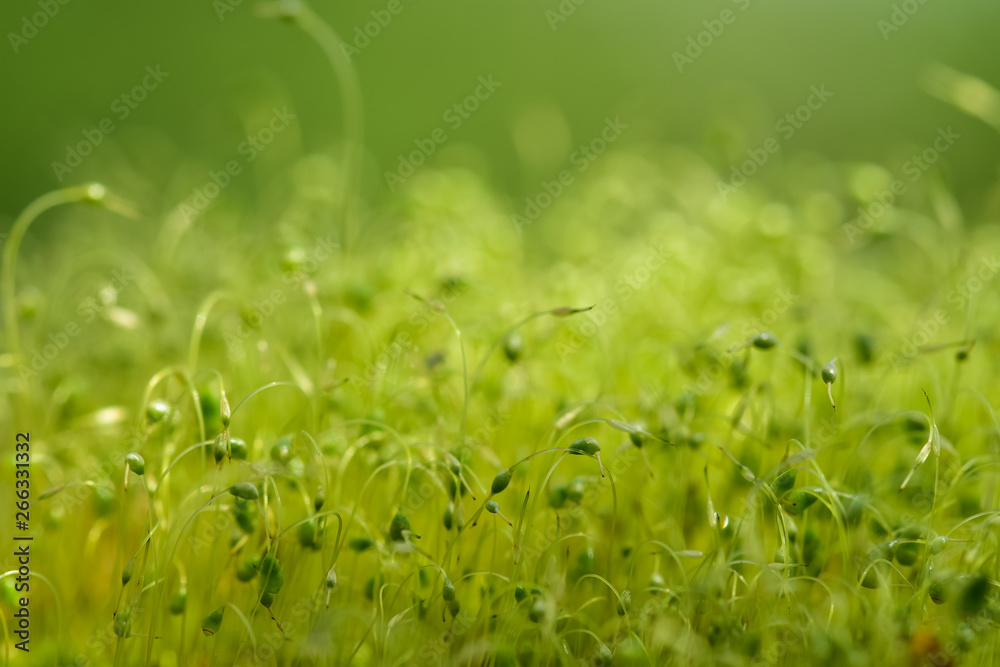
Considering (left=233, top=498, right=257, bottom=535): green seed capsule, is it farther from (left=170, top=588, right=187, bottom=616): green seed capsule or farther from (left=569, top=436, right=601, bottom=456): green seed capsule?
(left=569, top=436, right=601, bottom=456): green seed capsule

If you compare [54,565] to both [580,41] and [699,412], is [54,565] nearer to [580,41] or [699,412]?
[699,412]

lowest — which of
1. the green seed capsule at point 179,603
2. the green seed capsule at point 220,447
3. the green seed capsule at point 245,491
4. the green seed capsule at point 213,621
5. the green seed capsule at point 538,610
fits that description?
the green seed capsule at point 179,603

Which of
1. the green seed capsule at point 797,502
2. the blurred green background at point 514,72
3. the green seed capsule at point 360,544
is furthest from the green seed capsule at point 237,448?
the blurred green background at point 514,72

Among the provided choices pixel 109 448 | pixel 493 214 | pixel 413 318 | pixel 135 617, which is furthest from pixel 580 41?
pixel 135 617

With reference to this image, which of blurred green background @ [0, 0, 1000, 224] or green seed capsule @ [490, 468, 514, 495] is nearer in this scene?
green seed capsule @ [490, 468, 514, 495]

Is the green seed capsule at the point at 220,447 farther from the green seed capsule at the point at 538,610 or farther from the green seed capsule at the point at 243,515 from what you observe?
the green seed capsule at the point at 538,610

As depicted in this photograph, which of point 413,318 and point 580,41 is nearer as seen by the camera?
point 413,318

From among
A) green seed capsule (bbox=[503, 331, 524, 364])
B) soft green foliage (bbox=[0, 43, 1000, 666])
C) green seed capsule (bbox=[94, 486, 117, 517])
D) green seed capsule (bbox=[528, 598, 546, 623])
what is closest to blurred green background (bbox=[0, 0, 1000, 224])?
soft green foliage (bbox=[0, 43, 1000, 666])
